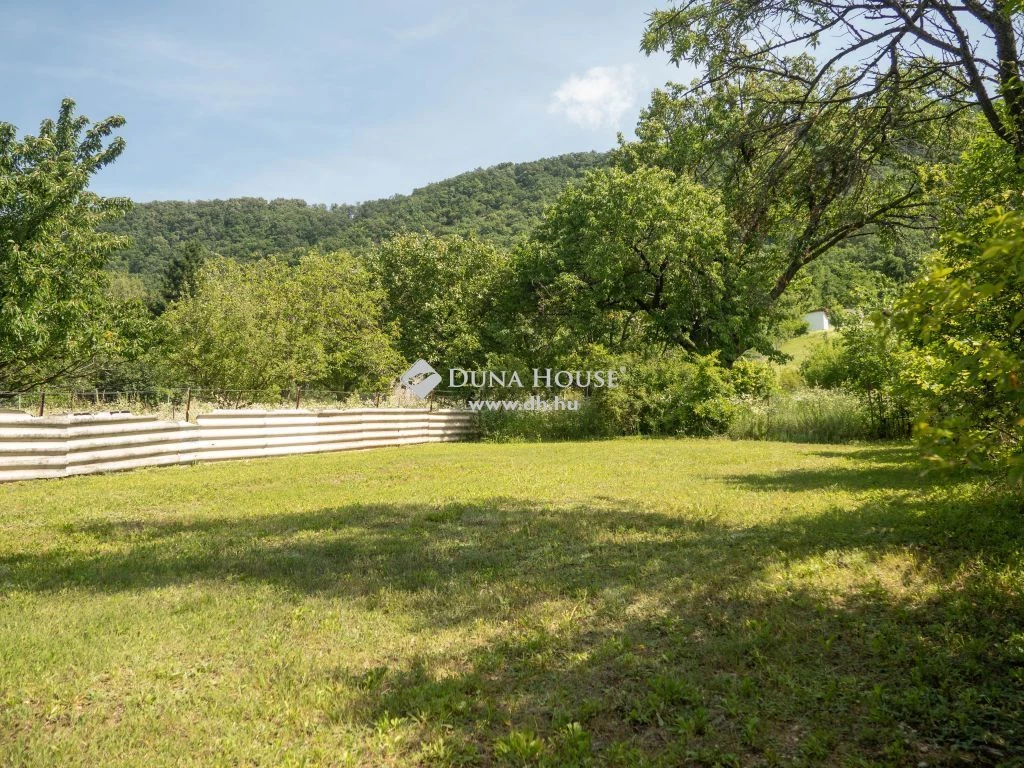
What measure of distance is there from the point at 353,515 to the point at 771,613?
4.70 meters

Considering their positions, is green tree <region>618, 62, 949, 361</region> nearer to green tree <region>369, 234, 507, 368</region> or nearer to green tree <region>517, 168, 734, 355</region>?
green tree <region>517, 168, 734, 355</region>

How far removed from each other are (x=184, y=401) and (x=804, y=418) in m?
15.5

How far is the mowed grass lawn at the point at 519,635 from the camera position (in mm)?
2742

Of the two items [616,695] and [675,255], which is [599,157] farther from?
[616,695]

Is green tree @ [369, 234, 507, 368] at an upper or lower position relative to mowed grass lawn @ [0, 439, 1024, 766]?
upper

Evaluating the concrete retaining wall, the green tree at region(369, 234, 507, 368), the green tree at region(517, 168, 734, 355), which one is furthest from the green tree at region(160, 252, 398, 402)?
the green tree at region(517, 168, 734, 355)

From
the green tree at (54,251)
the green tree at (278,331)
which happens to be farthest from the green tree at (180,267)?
the green tree at (54,251)

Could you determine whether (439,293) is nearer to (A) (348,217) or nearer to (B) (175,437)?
(B) (175,437)

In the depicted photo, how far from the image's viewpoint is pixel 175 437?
40.8 ft

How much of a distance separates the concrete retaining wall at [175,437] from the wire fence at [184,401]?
82cm

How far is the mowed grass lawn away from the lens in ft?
9.00

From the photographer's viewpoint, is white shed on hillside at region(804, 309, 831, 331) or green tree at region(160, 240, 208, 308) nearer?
green tree at region(160, 240, 208, 308)

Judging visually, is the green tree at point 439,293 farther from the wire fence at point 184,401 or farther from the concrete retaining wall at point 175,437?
the concrete retaining wall at point 175,437

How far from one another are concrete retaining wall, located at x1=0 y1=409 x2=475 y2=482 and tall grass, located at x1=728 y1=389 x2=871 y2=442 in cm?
980
